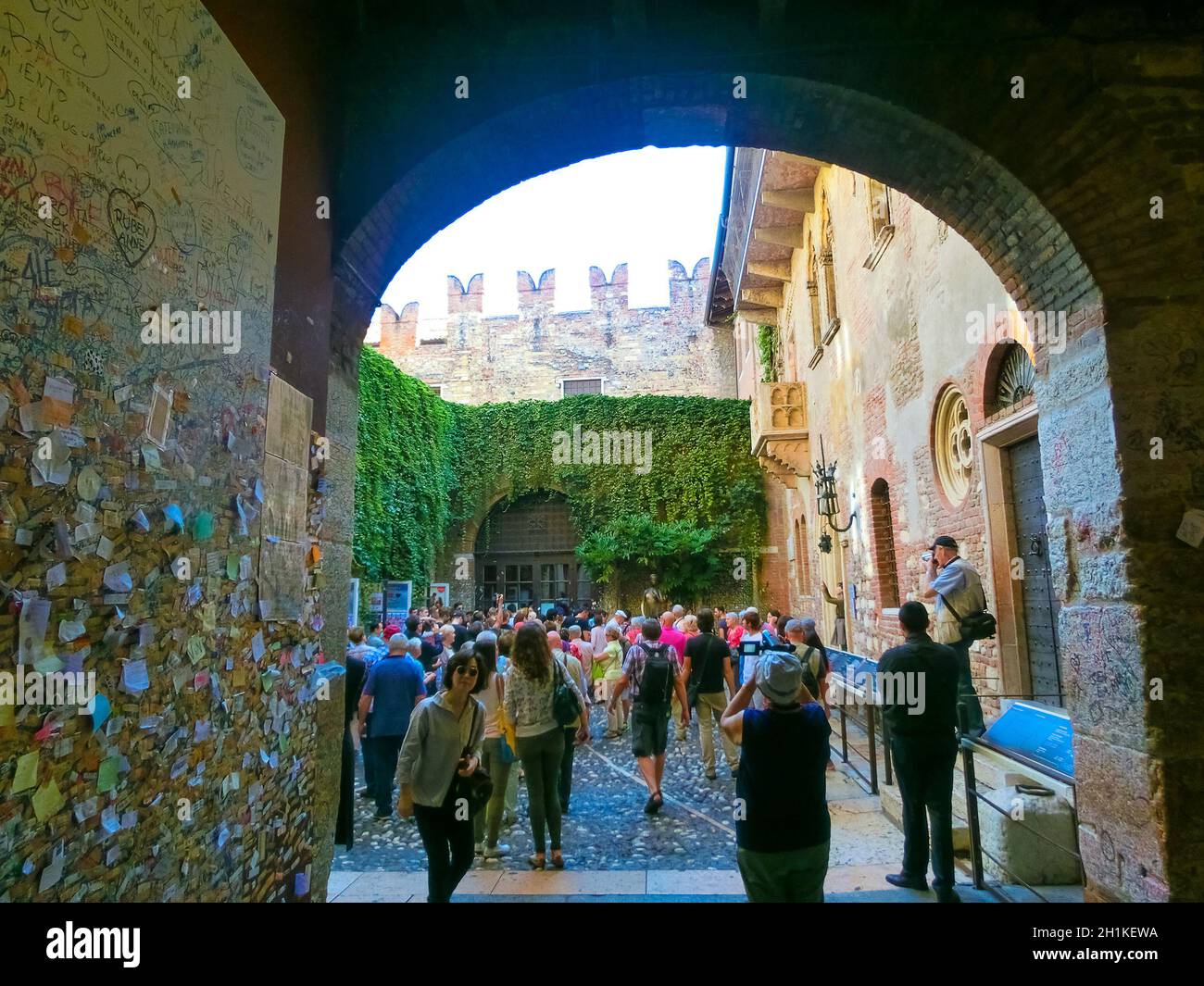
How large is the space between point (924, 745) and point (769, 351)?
15.0 metres

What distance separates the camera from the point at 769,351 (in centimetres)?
1791

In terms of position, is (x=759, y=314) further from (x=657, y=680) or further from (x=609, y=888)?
(x=609, y=888)

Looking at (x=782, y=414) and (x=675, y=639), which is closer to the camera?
(x=675, y=639)

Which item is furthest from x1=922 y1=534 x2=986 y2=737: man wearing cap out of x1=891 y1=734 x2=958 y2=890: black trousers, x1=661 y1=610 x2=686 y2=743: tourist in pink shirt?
x1=661 y1=610 x2=686 y2=743: tourist in pink shirt

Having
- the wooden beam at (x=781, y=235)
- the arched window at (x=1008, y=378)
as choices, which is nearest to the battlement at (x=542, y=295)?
the wooden beam at (x=781, y=235)

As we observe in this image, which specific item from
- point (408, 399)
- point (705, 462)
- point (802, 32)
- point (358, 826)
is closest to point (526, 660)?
point (358, 826)

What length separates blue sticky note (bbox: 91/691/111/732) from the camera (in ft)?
6.77

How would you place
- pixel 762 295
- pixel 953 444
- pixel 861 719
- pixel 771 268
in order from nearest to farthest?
pixel 953 444
pixel 861 719
pixel 771 268
pixel 762 295

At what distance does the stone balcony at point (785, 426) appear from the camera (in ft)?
46.0

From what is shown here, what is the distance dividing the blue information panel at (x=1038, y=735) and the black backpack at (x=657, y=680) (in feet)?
7.95

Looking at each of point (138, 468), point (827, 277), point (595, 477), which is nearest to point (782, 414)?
point (827, 277)

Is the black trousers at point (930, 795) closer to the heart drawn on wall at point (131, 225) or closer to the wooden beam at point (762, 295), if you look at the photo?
the heart drawn on wall at point (131, 225)

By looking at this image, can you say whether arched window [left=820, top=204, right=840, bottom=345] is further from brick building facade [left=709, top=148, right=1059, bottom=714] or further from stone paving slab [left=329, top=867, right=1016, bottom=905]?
stone paving slab [left=329, top=867, right=1016, bottom=905]
